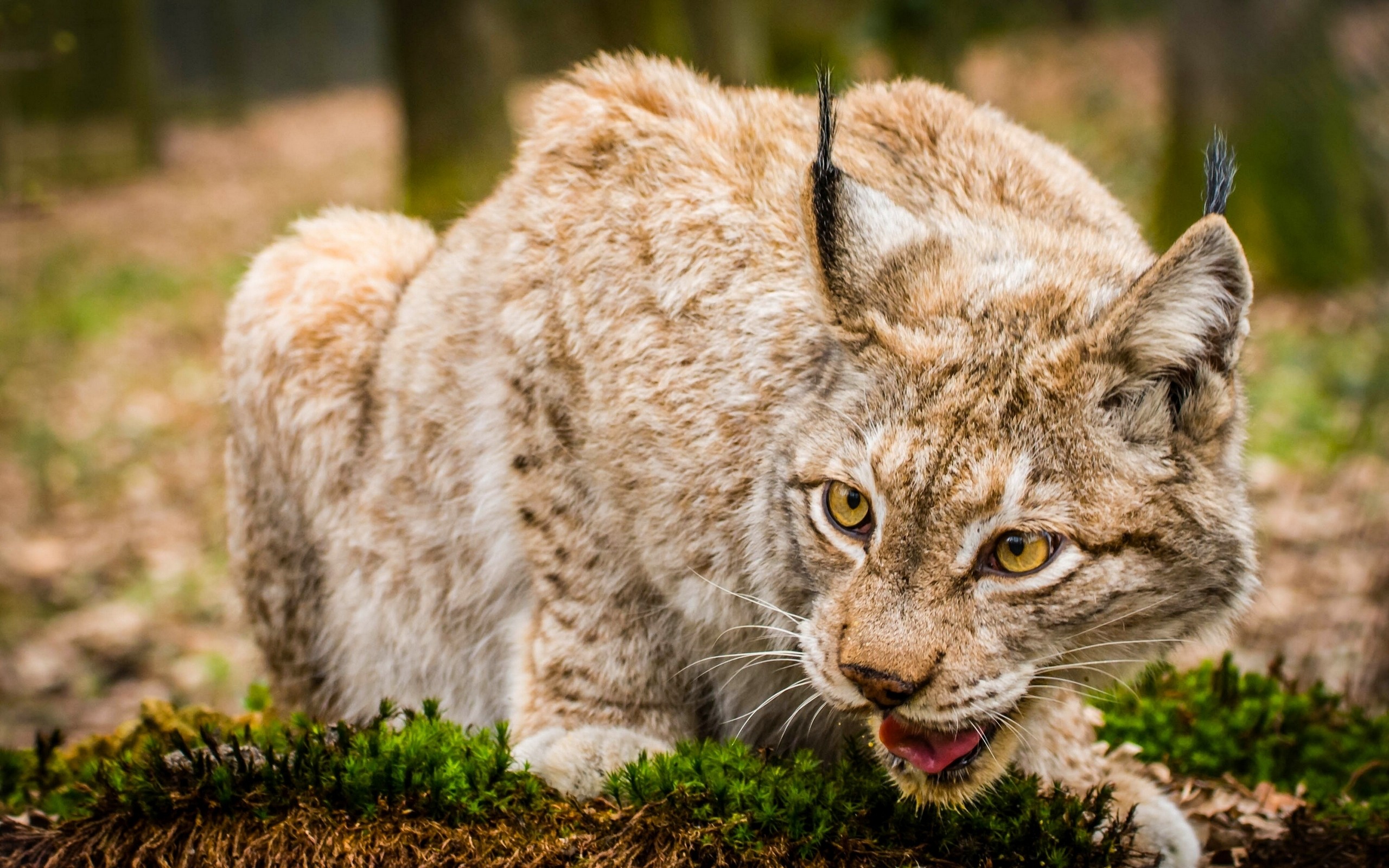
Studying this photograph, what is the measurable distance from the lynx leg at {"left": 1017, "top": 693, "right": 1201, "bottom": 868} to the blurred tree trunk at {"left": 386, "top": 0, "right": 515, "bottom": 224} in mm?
7407

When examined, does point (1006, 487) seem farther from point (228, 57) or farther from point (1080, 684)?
point (228, 57)

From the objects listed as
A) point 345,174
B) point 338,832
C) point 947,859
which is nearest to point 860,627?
point 947,859

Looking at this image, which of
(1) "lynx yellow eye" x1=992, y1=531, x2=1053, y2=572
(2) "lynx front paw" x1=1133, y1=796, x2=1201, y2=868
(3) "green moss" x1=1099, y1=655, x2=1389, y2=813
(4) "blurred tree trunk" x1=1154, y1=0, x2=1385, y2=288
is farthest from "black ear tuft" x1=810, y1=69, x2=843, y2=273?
(4) "blurred tree trunk" x1=1154, y1=0, x2=1385, y2=288

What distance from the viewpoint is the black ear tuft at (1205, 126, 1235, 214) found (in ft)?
9.63

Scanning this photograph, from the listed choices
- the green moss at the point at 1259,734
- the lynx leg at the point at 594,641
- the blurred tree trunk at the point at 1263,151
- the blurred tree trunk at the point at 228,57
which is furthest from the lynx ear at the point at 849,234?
the blurred tree trunk at the point at 228,57

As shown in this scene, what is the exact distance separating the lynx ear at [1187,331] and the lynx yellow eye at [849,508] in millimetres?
626

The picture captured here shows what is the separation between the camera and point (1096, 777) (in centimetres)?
389

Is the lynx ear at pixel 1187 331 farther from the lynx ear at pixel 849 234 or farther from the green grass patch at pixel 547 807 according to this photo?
the green grass patch at pixel 547 807

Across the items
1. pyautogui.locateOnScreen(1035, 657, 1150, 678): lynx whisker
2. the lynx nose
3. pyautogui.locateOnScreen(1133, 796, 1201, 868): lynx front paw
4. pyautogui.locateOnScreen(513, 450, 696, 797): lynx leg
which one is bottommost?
pyautogui.locateOnScreen(1133, 796, 1201, 868): lynx front paw

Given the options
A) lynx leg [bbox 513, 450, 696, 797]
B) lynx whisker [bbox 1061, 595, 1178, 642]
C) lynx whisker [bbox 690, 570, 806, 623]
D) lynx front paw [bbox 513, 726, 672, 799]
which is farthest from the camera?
lynx leg [bbox 513, 450, 696, 797]

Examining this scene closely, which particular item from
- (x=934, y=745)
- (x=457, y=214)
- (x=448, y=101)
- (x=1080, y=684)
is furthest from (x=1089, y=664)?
(x=448, y=101)

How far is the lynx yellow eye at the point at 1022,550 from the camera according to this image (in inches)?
111

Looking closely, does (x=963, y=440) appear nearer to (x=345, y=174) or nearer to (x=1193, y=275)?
(x=1193, y=275)

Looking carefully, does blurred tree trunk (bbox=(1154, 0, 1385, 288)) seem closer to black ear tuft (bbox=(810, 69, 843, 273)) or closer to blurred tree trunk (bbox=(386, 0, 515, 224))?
blurred tree trunk (bbox=(386, 0, 515, 224))
